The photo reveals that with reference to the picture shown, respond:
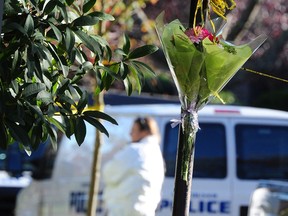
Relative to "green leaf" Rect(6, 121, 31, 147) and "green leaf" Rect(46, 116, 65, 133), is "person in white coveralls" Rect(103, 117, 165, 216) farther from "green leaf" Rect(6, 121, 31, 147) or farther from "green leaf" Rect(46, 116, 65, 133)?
"green leaf" Rect(6, 121, 31, 147)

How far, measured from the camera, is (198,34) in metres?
3.49

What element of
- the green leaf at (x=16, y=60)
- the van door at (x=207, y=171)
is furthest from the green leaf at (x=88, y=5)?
the van door at (x=207, y=171)

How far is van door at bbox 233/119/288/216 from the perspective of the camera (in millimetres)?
8703

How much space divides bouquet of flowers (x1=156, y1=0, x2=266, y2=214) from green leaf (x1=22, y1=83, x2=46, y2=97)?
2.03 feet

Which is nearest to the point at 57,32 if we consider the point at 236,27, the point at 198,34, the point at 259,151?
the point at 198,34

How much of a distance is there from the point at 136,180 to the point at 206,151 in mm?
2106

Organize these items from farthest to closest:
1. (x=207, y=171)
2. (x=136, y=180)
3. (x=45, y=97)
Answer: (x=207, y=171), (x=136, y=180), (x=45, y=97)

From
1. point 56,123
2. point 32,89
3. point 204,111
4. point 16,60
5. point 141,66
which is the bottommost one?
point 56,123

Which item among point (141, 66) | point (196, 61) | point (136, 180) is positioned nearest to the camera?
point (196, 61)

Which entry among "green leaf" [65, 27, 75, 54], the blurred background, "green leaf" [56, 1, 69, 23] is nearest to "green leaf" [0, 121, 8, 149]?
"green leaf" [65, 27, 75, 54]

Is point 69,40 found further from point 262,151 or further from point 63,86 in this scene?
point 262,151

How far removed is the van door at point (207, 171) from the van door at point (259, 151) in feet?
0.48

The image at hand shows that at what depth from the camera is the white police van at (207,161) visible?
8578mm

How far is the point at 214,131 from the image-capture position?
8.87 m
